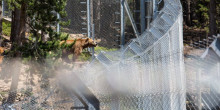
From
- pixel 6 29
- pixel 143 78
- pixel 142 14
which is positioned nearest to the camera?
pixel 143 78

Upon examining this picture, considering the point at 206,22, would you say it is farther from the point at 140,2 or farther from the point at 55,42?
the point at 55,42

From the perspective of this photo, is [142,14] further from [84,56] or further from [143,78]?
[143,78]

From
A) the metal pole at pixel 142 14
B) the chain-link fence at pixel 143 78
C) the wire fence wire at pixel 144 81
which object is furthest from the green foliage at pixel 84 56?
the chain-link fence at pixel 143 78

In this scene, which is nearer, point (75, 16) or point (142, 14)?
point (142, 14)

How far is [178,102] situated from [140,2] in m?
8.04

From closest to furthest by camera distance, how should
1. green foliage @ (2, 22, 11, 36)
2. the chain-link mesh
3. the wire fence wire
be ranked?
1. the wire fence wire
2. the chain-link mesh
3. green foliage @ (2, 22, 11, 36)

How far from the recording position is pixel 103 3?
16.5 meters

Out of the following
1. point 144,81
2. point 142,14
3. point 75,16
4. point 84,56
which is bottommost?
point 84,56

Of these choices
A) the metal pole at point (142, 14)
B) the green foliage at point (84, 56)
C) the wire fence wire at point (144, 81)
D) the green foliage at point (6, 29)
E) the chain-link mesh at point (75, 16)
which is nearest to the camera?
the wire fence wire at point (144, 81)

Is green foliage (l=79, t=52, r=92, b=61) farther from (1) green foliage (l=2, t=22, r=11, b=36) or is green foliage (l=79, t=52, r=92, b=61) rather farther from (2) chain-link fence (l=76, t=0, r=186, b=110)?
(2) chain-link fence (l=76, t=0, r=186, b=110)

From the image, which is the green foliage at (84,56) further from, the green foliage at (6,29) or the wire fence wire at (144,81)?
the wire fence wire at (144,81)

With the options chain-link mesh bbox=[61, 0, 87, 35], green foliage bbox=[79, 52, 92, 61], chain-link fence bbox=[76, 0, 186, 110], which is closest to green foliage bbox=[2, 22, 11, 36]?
chain-link mesh bbox=[61, 0, 87, 35]

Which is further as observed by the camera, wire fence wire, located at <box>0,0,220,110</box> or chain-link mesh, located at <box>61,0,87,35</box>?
chain-link mesh, located at <box>61,0,87,35</box>

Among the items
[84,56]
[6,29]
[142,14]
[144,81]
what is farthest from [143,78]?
[6,29]
